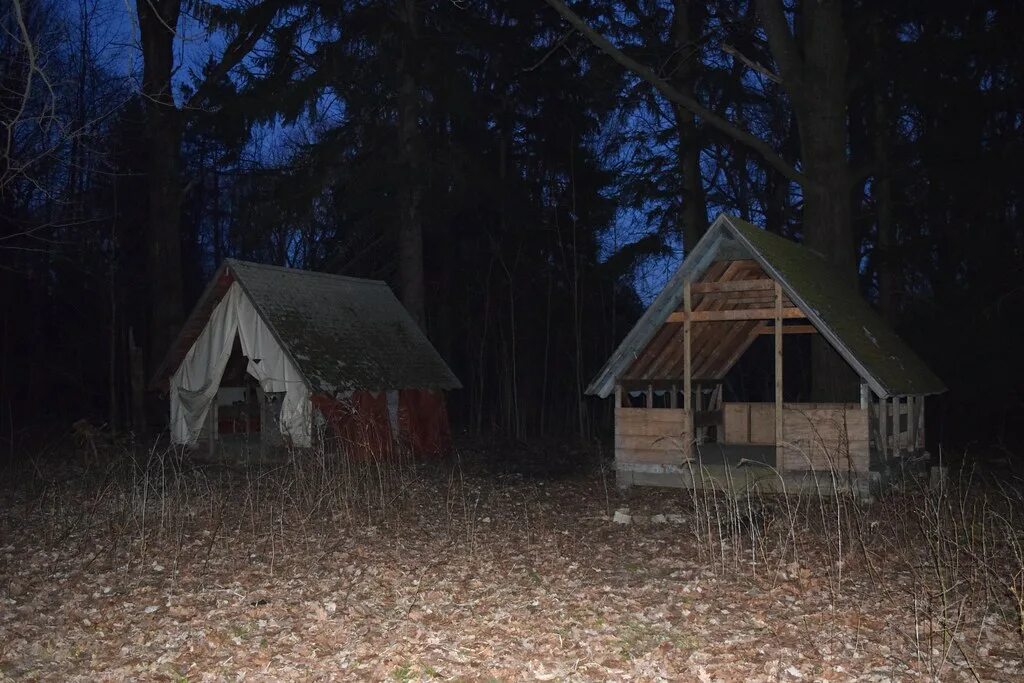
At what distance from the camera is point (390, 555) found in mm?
8680

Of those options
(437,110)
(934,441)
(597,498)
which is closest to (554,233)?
(437,110)

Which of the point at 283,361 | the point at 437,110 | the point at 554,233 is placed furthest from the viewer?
the point at 554,233

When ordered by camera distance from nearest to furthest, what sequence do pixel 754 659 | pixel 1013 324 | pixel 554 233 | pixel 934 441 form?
pixel 754 659 → pixel 1013 324 → pixel 934 441 → pixel 554 233

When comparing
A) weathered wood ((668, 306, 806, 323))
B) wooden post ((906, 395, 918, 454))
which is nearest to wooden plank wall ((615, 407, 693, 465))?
weathered wood ((668, 306, 806, 323))


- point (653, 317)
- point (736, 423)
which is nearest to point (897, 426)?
point (736, 423)

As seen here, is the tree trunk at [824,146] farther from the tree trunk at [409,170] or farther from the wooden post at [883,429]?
the tree trunk at [409,170]

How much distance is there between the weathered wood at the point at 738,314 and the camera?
36.3 ft

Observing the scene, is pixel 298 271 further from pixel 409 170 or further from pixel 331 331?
pixel 409 170

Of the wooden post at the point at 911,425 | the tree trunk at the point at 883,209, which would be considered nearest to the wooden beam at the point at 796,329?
the wooden post at the point at 911,425

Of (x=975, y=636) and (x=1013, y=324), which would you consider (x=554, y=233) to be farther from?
(x=975, y=636)

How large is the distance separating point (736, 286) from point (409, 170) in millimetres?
10522

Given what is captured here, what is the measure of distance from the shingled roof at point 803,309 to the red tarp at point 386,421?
515cm

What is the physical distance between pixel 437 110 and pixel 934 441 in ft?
43.6

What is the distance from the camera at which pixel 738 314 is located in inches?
444
